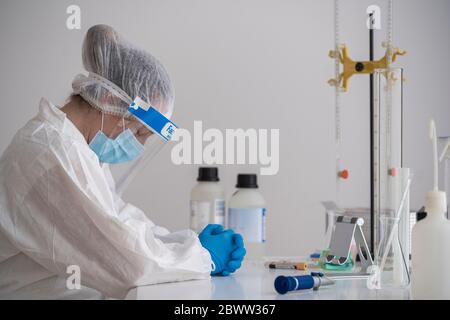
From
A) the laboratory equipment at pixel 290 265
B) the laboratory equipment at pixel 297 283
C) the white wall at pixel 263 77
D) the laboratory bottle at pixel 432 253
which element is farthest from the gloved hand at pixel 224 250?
the white wall at pixel 263 77

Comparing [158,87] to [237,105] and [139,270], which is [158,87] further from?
[237,105]

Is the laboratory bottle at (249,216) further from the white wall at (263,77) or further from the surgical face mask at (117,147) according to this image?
the white wall at (263,77)

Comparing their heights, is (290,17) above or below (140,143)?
above

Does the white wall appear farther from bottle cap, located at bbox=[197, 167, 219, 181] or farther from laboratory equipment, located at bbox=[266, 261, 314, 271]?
laboratory equipment, located at bbox=[266, 261, 314, 271]

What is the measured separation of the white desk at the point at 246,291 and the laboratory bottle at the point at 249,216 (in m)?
0.30

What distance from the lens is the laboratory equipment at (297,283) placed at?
1049mm

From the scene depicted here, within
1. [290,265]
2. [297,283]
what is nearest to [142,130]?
[290,265]

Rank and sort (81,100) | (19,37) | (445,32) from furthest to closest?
1. (445,32)
2. (19,37)
3. (81,100)

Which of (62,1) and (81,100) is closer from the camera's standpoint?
(81,100)

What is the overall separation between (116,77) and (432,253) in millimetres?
867
